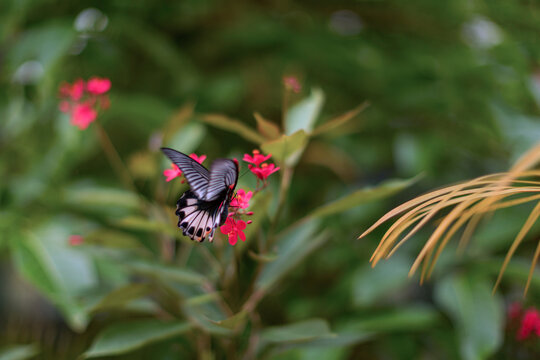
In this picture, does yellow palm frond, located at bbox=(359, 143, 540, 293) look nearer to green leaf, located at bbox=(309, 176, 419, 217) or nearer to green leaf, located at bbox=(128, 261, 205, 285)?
green leaf, located at bbox=(309, 176, 419, 217)

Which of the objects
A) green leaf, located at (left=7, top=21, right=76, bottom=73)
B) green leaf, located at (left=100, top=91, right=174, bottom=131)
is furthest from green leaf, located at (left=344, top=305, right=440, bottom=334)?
green leaf, located at (left=7, top=21, right=76, bottom=73)

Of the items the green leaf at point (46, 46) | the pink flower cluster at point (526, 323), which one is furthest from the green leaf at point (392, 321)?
the green leaf at point (46, 46)

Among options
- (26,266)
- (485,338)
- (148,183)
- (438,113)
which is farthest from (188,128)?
(438,113)

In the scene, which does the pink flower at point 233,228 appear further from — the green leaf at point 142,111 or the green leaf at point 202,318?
the green leaf at point 142,111

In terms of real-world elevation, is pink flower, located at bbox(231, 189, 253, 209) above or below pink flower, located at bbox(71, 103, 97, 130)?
above

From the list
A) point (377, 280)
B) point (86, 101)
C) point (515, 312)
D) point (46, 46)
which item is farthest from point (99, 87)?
point (515, 312)

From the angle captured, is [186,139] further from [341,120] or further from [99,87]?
[341,120]
